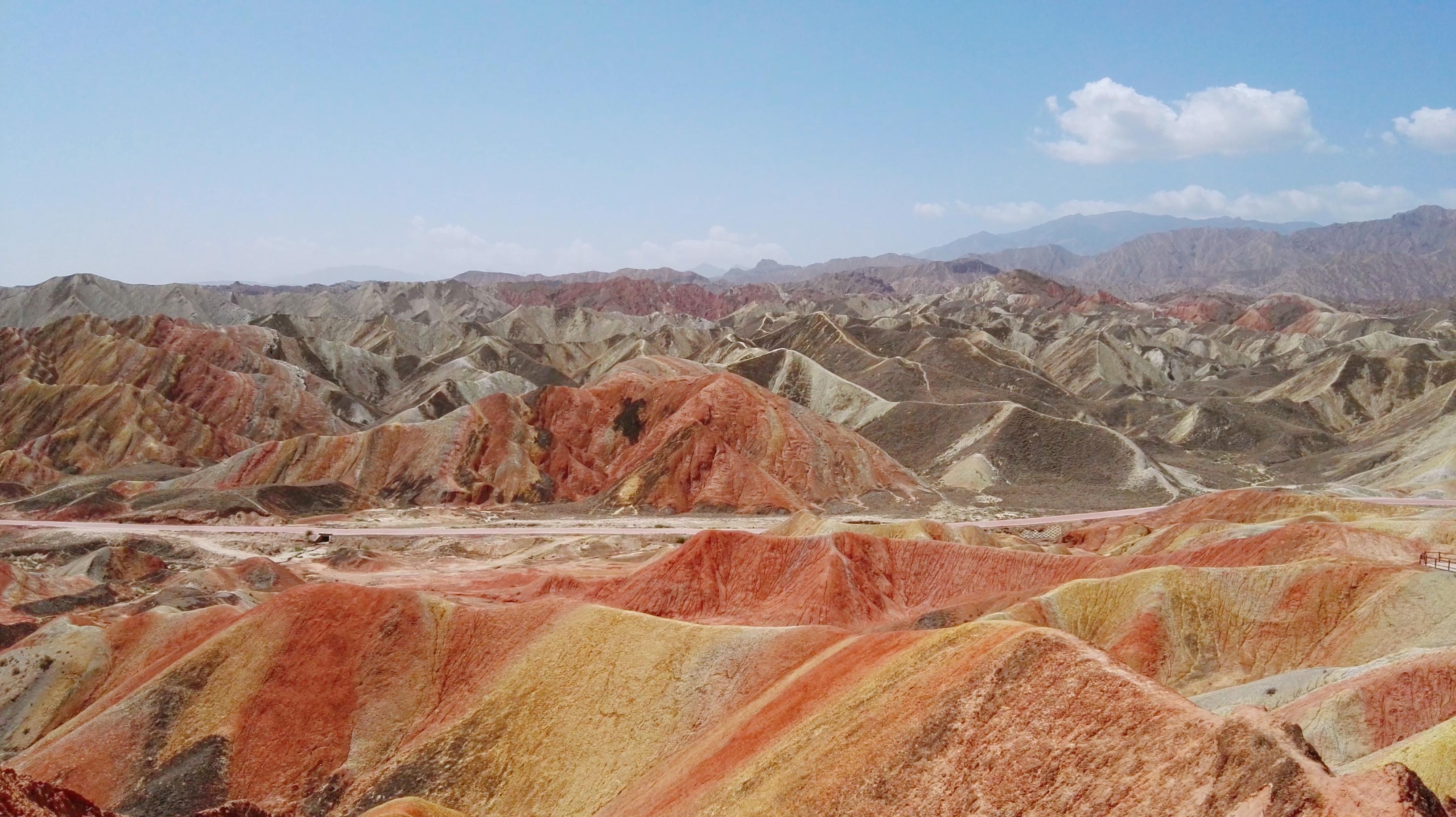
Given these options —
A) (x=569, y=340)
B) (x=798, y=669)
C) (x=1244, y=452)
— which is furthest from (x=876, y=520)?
(x=569, y=340)

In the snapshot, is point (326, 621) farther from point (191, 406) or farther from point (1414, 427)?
point (1414, 427)

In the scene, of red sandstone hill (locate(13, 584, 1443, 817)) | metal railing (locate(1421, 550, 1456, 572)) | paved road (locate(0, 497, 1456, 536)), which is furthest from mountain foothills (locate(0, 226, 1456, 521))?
red sandstone hill (locate(13, 584, 1443, 817))

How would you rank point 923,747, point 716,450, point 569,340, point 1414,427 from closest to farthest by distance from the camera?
point 923,747
point 716,450
point 1414,427
point 569,340

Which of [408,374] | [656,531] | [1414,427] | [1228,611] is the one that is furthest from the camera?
[408,374]

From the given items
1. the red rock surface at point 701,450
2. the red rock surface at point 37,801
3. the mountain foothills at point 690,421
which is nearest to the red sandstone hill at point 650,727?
the red rock surface at point 37,801

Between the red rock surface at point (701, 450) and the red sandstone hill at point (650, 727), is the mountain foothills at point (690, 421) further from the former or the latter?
the red sandstone hill at point (650, 727)

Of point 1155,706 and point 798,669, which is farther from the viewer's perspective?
point 798,669

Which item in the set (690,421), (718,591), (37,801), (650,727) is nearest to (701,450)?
(690,421)
